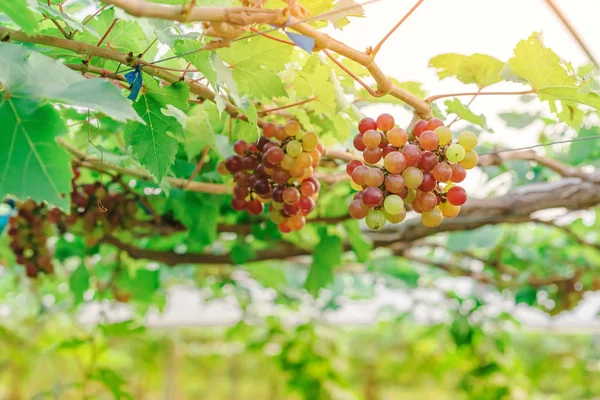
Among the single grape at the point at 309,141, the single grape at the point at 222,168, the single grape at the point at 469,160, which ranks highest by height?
the single grape at the point at 309,141

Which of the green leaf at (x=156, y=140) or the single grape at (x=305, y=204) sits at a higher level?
the green leaf at (x=156, y=140)

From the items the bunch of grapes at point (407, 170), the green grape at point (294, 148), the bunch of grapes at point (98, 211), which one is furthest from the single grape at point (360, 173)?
the bunch of grapes at point (98, 211)

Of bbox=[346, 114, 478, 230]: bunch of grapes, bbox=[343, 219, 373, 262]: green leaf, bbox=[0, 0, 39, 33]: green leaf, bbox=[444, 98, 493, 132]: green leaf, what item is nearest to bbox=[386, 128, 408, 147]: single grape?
bbox=[346, 114, 478, 230]: bunch of grapes

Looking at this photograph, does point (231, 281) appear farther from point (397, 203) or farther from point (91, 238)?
point (397, 203)

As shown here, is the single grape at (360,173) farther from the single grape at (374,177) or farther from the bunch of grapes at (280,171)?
the bunch of grapes at (280,171)

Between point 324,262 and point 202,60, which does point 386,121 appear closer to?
point 202,60

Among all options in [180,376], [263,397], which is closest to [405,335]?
[263,397]

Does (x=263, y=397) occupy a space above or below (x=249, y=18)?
below

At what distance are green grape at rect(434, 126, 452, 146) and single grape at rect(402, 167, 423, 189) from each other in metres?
0.05

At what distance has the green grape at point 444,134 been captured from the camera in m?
0.76

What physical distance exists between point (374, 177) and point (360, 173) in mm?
23

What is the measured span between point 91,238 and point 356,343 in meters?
4.54

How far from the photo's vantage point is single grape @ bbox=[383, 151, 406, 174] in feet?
2.46

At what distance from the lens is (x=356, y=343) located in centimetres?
587
